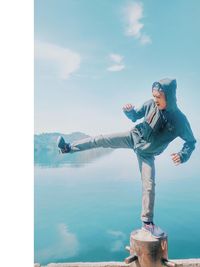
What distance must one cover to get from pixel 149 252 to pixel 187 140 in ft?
1.68

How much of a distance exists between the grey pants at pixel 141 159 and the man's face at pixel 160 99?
7.6 inches

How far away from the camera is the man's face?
1.51m

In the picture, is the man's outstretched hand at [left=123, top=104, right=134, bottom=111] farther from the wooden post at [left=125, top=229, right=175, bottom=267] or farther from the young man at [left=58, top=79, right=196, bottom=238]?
the wooden post at [left=125, top=229, right=175, bottom=267]

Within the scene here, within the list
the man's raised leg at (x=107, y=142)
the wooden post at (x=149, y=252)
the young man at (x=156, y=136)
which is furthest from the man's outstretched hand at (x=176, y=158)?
the wooden post at (x=149, y=252)

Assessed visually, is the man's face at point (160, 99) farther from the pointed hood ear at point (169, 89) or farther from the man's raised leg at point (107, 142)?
the man's raised leg at point (107, 142)

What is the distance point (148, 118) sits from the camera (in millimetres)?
1568

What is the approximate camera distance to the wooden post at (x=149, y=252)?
Result: 4.67 feet
